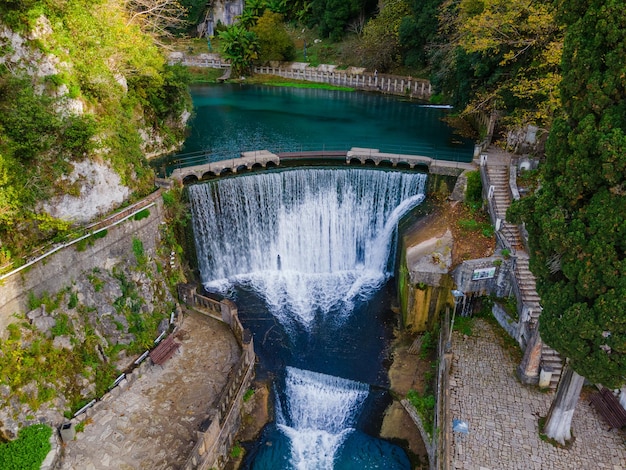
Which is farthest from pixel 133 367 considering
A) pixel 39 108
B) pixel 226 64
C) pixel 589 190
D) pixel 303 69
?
pixel 226 64

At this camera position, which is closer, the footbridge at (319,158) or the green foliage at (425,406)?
the green foliage at (425,406)

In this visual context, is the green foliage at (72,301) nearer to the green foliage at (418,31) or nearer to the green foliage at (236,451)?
the green foliage at (236,451)

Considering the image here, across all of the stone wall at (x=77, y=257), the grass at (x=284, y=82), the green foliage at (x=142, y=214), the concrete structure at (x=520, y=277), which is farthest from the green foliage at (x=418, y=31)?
the stone wall at (x=77, y=257)

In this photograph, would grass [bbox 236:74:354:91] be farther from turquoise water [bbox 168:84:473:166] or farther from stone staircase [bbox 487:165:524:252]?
stone staircase [bbox 487:165:524:252]

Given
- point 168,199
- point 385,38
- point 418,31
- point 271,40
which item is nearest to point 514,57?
point 168,199

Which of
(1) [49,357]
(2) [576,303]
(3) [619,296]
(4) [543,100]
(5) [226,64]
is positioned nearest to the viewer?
(3) [619,296]

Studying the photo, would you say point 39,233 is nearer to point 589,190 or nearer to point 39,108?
point 39,108
